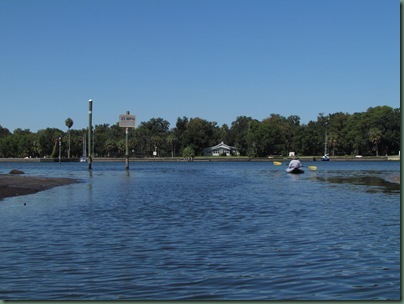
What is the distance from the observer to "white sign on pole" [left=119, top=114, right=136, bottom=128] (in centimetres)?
9547

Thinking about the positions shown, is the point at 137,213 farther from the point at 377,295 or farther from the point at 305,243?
the point at 377,295

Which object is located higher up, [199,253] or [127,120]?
[127,120]

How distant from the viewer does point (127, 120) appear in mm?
96062

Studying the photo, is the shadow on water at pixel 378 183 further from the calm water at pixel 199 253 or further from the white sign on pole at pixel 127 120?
the white sign on pole at pixel 127 120

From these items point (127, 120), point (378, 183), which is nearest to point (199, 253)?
point (378, 183)

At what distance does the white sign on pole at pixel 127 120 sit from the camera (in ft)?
313

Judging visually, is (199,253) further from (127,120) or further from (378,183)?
(127,120)

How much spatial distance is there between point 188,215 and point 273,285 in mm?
14331

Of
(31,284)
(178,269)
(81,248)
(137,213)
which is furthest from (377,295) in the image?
(137,213)

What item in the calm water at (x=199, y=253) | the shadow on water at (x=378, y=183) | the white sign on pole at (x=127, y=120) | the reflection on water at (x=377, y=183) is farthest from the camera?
the white sign on pole at (x=127, y=120)

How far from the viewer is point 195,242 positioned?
1819 cm

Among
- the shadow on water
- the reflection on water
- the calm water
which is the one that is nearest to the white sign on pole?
the reflection on water

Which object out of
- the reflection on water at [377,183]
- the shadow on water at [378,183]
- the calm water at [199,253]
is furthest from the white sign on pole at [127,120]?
the calm water at [199,253]

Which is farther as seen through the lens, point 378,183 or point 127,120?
point 127,120
